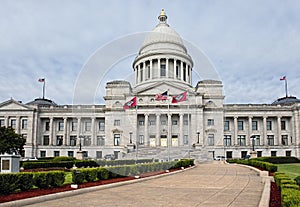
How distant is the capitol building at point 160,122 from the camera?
213 feet

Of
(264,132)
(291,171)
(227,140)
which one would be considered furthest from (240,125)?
(291,171)

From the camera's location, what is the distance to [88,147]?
224 feet

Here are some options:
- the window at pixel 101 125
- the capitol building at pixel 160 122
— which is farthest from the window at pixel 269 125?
the window at pixel 101 125

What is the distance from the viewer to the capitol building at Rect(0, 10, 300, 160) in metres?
64.9

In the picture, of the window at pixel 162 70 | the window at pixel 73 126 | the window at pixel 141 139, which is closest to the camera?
the window at pixel 141 139

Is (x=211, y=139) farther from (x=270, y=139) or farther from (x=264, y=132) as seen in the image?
(x=270, y=139)

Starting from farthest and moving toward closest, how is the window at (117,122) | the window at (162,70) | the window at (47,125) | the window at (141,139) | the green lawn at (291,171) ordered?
the window at (162,70) → the window at (47,125) → the window at (117,122) → the window at (141,139) → the green lawn at (291,171)

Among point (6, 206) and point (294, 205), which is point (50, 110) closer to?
point (6, 206)

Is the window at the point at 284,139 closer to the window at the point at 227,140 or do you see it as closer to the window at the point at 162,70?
the window at the point at 227,140

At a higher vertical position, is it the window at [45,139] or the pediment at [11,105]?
the pediment at [11,105]

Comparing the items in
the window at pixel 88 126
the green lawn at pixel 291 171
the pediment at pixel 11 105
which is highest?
the pediment at pixel 11 105

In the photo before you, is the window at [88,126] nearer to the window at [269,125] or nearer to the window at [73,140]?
the window at [73,140]

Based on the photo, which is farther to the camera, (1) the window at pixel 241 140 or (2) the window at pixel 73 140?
(2) the window at pixel 73 140

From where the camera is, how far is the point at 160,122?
217ft
